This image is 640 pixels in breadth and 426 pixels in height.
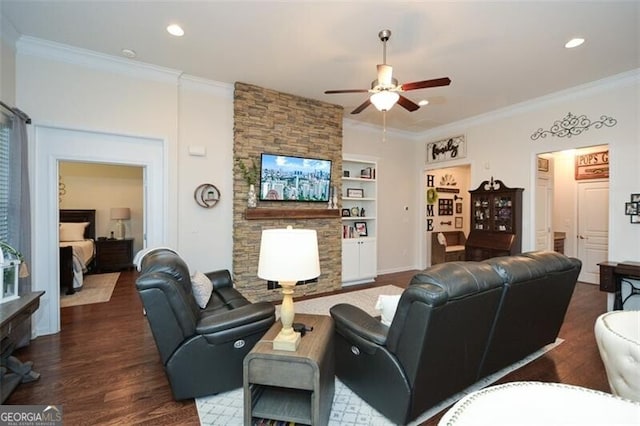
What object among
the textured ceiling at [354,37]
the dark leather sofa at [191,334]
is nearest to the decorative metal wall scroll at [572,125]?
the textured ceiling at [354,37]

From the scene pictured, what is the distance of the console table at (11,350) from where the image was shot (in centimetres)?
212

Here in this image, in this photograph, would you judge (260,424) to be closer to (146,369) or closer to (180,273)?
(180,273)

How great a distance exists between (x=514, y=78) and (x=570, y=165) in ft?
10.9

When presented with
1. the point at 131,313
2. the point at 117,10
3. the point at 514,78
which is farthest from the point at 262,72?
the point at 131,313

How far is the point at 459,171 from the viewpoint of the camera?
8.11 meters

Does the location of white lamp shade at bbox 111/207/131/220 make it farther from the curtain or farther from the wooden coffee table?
the wooden coffee table

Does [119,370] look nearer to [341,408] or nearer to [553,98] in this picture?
[341,408]

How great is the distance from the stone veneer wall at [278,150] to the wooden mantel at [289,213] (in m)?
0.10

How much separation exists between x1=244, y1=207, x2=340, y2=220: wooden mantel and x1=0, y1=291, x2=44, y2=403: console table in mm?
2510

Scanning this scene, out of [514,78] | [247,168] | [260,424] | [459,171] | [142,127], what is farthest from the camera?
[459,171]

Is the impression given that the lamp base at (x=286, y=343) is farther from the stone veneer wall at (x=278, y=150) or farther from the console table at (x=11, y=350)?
the stone veneer wall at (x=278, y=150)

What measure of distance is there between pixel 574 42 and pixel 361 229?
3.97 m

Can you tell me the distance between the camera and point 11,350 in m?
2.32

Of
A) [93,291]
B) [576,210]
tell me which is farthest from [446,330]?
[576,210]
